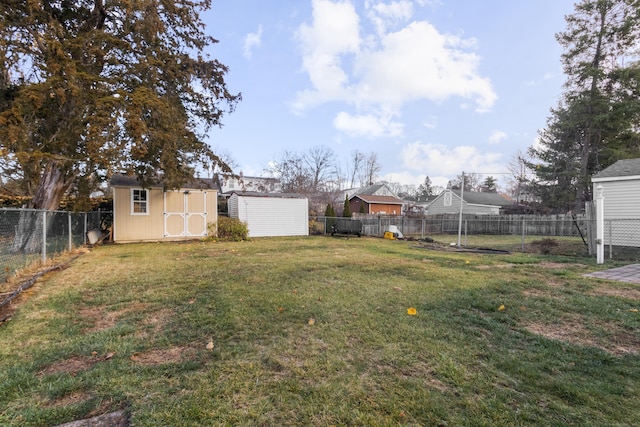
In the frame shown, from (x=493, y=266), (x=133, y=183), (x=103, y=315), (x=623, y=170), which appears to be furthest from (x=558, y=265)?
(x=133, y=183)

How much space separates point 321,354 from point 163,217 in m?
13.1

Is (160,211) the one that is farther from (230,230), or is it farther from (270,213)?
(270,213)

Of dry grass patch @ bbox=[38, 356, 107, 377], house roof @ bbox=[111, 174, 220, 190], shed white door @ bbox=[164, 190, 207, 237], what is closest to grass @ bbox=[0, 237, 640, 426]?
dry grass patch @ bbox=[38, 356, 107, 377]

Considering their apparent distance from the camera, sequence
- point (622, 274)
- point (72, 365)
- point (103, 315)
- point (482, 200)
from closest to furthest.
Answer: point (72, 365) → point (103, 315) → point (622, 274) → point (482, 200)

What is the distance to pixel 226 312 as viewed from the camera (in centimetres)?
368

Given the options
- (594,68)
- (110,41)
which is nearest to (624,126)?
(594,68)

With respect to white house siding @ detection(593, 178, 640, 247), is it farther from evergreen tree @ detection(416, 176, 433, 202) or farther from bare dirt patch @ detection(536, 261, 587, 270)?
evergreen tree @ detection(416, 176, 433, 202)

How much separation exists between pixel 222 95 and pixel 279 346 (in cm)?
1241

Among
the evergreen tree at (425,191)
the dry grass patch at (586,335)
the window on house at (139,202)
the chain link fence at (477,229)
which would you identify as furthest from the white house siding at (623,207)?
the evergreen tree at (425,191)

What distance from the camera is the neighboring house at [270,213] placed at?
52.0 ft

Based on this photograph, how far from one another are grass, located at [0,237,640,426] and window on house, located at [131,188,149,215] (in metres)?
8.61

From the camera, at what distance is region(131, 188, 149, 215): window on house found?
13.0 metres

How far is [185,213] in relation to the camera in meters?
14.0

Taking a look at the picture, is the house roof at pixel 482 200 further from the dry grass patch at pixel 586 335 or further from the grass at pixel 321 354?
the dry grass patch at pixel 586 335
